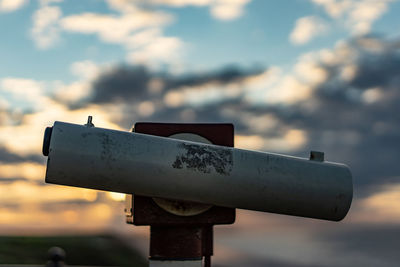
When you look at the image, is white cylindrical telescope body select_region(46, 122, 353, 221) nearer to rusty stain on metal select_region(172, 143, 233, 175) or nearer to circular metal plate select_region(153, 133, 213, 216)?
rusty stain on metal select_region(172, 143, 233, 175)

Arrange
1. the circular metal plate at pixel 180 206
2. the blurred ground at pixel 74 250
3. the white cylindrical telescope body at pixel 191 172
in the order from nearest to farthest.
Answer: the white cylindrical telescope body at pixel 191 172
the circular metal plate at pixel 180 206
the blurred ground at pixel 74 250

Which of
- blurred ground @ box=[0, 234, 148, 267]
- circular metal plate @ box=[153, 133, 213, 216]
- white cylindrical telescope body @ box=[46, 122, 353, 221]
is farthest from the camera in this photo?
blurred ground @ box=[0, 234, 148, 267]

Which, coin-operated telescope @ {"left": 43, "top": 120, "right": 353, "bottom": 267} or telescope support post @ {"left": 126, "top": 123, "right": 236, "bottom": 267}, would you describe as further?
telescope support post @ {"left": 126, "top": 123, "right": 236, "bottom": 267}

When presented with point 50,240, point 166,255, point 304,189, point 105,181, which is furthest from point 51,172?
point 50,240

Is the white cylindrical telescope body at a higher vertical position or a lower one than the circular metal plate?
higher

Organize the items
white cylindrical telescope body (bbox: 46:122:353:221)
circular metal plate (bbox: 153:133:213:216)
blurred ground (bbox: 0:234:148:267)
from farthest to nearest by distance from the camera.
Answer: blurred ground (bbox: 0:234:148:267)
circular metal plate (bbox: 153:133:213:216)
white cylindrical telescope body (bbox: 46:122:353:221)

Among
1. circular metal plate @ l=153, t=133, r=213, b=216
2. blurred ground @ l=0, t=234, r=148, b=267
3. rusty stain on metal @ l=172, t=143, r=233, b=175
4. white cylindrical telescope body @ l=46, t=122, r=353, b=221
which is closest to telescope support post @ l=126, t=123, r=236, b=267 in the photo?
circular metal plate @ l=153, t=133, r=213, b=216

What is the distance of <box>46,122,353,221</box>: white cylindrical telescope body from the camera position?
131 inches

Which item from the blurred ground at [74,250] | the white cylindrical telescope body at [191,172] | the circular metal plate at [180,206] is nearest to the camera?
the white cylindrical telescope body at [191,172]

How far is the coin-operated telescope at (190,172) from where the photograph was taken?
3.33 metres

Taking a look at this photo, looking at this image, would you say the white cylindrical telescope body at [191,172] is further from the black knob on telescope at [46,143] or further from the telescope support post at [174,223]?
the telescope support post at [174,223]

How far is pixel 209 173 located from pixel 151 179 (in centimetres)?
34

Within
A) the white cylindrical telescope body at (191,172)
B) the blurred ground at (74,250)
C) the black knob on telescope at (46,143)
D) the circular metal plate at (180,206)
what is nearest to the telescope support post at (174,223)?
the circular metal plate at (180,206)

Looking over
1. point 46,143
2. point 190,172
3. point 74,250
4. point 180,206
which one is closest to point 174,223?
point 180,206
